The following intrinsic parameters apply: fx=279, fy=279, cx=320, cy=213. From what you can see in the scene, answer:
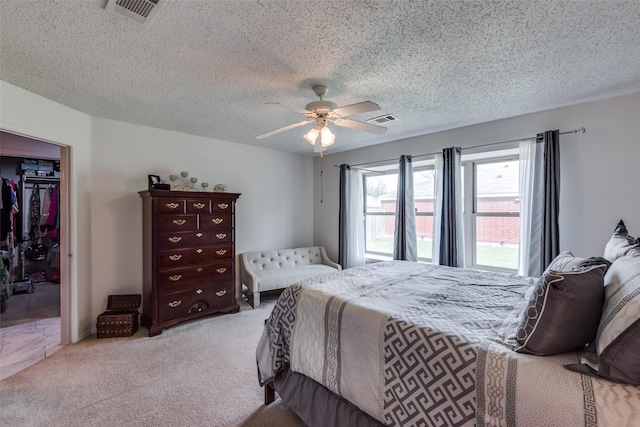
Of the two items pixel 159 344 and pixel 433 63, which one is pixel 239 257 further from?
pixel 433 63

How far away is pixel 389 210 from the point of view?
188 inches

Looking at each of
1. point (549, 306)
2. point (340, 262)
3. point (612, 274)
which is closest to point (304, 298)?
point (549, 306)

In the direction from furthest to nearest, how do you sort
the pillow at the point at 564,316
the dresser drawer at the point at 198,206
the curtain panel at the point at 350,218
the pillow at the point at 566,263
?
1. the curtain panel at the point at 350,218
2. the dresser drawer at the point at 198,206
3. the pillow at the point at 566,263
4. the pillow at the point at 564,316

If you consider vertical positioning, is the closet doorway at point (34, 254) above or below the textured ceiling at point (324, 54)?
below

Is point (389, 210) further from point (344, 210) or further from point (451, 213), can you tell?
point (451, 213)

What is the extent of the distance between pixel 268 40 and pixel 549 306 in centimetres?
204

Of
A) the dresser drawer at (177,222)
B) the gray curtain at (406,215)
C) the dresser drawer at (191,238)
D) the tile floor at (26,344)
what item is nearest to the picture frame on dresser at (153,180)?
the dresser drawer at (177,222)

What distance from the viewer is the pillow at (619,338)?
92 centimetres

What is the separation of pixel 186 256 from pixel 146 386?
4.82 ft

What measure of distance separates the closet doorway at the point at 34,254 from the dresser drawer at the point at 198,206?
116 centimetres

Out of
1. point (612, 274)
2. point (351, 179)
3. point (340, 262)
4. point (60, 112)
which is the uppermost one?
point (60, 112)

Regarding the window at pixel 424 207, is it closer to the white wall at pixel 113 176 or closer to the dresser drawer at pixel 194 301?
the white wall at pixel 113 176

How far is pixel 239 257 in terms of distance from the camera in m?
4.38

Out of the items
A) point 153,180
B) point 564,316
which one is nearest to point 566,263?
point 564,316
